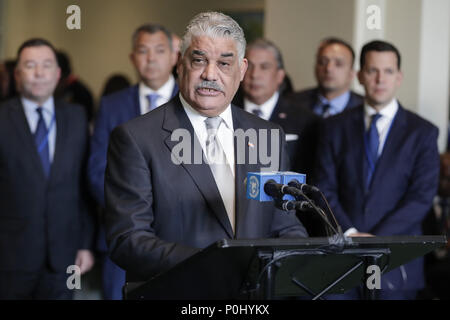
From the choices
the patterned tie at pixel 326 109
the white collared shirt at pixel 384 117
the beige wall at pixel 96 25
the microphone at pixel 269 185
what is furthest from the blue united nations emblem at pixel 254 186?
the beige wall at pixel 96 25

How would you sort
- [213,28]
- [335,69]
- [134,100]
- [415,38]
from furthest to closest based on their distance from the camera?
[415,38]
[335,69]
[134,100]
[213,28]

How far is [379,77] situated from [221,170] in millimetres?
1568

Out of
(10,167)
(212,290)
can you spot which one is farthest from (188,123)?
(10,167)

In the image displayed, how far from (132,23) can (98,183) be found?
734 cm

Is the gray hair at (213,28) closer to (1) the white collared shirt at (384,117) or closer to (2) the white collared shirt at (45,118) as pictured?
(1) the white collared shirt at (384,117)

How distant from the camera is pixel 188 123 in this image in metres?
2.14

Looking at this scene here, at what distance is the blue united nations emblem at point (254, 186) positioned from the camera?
1668 millimetres

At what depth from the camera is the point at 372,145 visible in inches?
130

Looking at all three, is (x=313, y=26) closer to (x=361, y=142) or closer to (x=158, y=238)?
(x=361, y=142)

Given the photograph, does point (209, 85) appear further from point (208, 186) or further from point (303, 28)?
point (303, 28)

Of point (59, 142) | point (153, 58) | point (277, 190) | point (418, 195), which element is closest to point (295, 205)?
point (277, 190)

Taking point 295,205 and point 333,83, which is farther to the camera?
point 333,83

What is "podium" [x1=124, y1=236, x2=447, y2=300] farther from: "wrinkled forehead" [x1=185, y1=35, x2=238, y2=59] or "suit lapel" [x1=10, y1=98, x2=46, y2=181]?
"suit lapel" [x1=10, y1=98, x2=46, y2=181]

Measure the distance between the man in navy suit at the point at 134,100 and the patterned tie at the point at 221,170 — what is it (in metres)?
1.57
